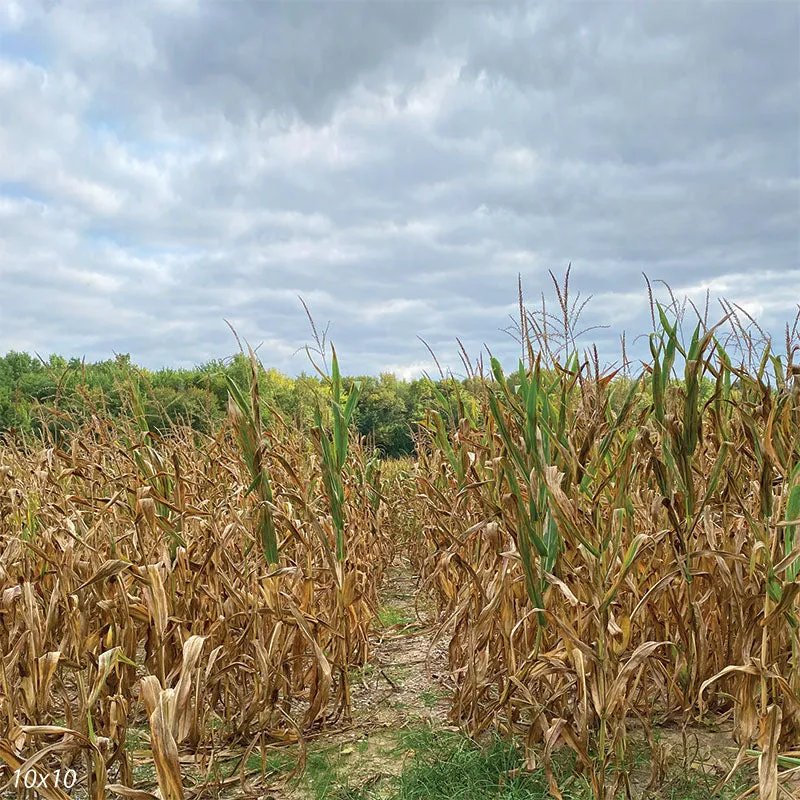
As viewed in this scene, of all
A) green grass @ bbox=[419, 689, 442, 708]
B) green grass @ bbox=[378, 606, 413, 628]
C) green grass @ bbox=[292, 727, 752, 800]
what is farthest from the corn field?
green grass @ bbox=[378, 606, 413, 628]

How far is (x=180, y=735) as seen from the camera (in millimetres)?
2631

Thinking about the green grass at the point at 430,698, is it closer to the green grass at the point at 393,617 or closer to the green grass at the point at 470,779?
the green grass at the point at 470,779

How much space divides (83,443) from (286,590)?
180 cm

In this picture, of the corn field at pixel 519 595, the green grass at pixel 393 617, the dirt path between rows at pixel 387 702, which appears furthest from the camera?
the green grass at pixel 393 617

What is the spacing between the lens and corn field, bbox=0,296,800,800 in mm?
2471

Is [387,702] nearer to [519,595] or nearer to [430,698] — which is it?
[430,698]

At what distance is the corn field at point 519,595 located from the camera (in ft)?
8.11

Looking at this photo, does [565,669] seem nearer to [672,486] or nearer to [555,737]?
[555,737]

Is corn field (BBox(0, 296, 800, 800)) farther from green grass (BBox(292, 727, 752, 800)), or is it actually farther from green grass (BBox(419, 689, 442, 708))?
green grass (BBox(419, 689, 442, 708))

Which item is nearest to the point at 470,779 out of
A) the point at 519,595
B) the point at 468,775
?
the point at 468,775

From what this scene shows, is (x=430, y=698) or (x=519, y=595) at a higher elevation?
(x=519, y=595)

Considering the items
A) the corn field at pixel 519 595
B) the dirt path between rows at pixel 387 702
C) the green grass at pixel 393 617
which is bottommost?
the dirt path between rows at pixel 387 702

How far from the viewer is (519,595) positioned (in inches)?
120

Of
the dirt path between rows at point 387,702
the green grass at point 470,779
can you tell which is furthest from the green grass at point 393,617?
the green grass at point 470,779
